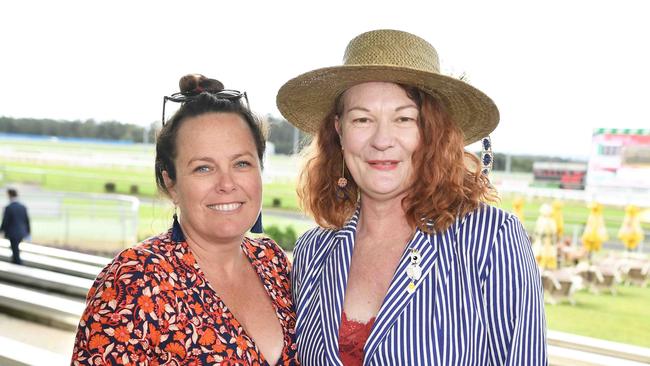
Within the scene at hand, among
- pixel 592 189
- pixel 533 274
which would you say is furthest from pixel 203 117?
pixel 592 189

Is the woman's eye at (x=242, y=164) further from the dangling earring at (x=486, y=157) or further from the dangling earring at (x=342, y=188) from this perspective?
the dangling earring at (x=486, y=157)

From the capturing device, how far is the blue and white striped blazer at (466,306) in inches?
46.3

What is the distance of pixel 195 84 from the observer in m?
1.41

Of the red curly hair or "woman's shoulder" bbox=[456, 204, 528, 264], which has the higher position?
the red curly hair

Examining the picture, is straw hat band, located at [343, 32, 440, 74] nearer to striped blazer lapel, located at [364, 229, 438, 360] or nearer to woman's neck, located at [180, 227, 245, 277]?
striped blazer lapel, located at [364, 229, 438, 360]

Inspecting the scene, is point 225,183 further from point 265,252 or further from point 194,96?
point 265,252

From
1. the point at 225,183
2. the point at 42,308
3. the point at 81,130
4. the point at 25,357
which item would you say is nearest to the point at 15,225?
the point at 81,130

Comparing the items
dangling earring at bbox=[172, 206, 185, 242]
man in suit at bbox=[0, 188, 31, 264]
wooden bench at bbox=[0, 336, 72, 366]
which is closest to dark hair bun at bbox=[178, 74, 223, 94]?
dangling earring at bbox=[172, 206, 185, 242]

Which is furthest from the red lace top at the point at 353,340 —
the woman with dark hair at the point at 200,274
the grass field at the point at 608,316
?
the grass field at the point at 608,316

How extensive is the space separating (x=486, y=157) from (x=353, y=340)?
0.53 m

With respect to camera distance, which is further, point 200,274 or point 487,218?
point 200,274

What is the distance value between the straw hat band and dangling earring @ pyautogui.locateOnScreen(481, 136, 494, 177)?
10.5 inches

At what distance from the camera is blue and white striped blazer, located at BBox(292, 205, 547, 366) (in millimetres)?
1176

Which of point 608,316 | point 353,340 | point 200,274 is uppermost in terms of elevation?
point 200,274
